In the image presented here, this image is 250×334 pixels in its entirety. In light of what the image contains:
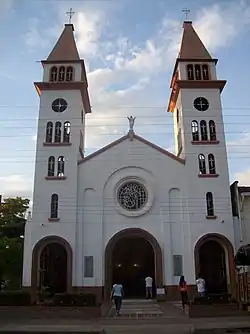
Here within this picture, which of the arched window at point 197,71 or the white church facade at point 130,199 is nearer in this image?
the white church facade at point 130,199

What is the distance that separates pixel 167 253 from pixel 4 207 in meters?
16.4

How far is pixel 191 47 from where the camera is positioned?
119 feet

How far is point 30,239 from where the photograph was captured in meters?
30.3

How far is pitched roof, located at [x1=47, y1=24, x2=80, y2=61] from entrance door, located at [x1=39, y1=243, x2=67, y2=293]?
630 inches

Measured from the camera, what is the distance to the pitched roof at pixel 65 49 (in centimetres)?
3546

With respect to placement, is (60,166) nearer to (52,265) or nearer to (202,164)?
(52,265)

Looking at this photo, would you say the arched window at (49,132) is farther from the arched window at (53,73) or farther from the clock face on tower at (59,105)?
the arched window at (53,73)

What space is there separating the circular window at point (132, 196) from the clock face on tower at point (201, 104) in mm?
8256

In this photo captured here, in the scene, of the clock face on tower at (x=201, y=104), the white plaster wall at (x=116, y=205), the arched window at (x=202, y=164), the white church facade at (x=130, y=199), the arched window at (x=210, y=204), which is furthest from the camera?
the clock face on tower at (x=201, y=104)

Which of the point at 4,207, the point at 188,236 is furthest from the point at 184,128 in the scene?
the point at 4,207

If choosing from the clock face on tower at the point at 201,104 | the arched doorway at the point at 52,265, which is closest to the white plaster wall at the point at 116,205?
the arched doorway at the point at 52,265

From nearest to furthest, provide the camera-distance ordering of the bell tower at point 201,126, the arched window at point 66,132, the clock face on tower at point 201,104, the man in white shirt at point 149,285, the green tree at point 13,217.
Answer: the man in white shirt at point 149,285, the bell tower at point 201,126, the arched window at point 66,132, the clock face on tower at point 201,104, the green tree at point 13,217

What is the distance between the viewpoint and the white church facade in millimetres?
29797

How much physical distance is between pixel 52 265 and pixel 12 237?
18.3ft
